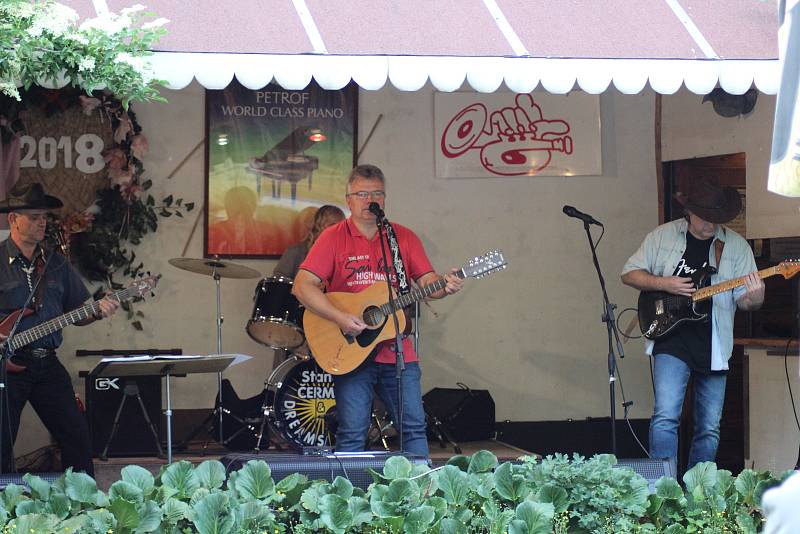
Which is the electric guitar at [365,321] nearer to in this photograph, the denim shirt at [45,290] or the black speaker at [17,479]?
the denim shirt at [45,290]

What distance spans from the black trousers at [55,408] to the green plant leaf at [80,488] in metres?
1.68

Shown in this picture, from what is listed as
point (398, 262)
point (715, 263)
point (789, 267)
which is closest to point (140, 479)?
point (398, 262)

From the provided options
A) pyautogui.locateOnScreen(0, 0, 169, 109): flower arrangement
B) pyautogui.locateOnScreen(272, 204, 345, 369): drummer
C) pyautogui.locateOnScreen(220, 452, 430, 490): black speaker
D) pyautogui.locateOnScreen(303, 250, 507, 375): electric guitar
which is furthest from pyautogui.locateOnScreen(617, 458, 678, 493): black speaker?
pyautogui.locateOnScreen(272, 204, 345, 369): drummer

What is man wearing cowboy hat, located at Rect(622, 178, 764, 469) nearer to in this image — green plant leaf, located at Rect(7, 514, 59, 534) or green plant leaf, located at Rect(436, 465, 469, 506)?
green plant leaf, located at Rect(436, 465, 469, 506)

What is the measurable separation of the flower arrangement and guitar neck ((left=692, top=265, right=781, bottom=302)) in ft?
10.6

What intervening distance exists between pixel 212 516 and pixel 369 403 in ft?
5.87

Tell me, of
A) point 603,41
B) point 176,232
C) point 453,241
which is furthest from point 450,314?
point 603,41

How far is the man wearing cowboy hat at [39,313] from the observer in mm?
6609

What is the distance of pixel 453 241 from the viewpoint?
9414 millimetres

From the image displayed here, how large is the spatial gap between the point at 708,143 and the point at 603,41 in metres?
3.13

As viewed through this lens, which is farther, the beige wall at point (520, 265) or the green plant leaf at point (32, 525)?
the beige wall at point (520, 265)

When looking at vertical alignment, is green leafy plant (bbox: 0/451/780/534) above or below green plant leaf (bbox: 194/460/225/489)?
below

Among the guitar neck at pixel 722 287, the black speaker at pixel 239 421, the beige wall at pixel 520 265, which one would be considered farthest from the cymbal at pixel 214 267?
the guitar neck at pixel 722 287

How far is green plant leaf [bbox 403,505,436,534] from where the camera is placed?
15.4ft
